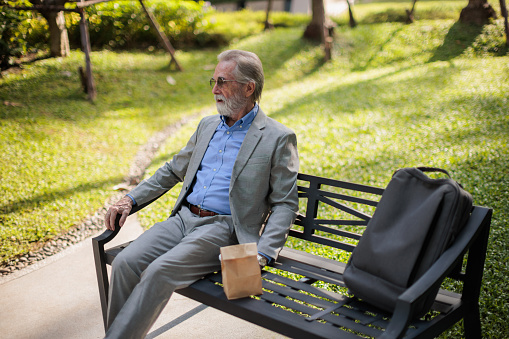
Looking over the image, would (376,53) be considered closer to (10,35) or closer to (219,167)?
(10,35)

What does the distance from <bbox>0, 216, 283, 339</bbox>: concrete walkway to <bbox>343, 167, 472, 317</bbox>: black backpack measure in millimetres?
1231

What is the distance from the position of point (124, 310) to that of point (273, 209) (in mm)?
1068

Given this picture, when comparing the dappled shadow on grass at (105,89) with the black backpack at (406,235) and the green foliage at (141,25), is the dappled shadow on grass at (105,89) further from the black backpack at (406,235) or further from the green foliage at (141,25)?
the black backpack at (406,235)

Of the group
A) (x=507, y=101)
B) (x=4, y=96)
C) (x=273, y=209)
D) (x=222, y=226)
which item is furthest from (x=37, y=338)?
(x=507, y=101)

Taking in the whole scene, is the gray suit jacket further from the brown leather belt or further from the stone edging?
the stone edging

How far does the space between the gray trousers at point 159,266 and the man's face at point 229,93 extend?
0.74m

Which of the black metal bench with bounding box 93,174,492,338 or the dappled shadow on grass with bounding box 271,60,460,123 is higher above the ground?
the dappled shadow on grass with bounding box 271,60,460,123

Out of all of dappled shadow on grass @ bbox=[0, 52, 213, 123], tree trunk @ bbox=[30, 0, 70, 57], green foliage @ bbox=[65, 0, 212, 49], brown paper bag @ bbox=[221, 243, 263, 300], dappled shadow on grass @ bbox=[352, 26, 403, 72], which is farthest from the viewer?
green foliage @ bbox=[65, 0, 212, 49]

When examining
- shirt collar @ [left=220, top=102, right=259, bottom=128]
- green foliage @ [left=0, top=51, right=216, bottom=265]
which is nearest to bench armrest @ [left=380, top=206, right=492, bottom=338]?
shirt collar @ [left=220, top=102, right=259, bottom=128]

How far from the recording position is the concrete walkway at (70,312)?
3.40 meters

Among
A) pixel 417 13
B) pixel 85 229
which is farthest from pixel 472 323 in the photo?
pixel 417 13

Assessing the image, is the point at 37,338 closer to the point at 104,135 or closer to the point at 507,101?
the point at 104,135

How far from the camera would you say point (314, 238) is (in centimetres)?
319

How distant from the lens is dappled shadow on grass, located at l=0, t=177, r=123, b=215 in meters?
5.41
